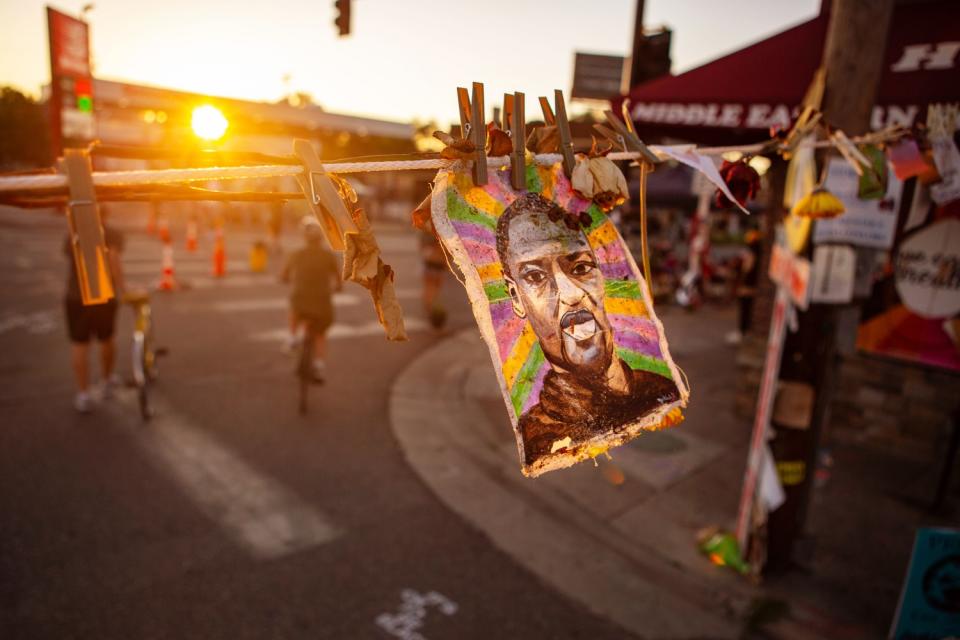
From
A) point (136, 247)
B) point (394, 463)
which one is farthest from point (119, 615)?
point (136, 247)

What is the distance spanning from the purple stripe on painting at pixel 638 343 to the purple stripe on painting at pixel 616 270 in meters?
0.17

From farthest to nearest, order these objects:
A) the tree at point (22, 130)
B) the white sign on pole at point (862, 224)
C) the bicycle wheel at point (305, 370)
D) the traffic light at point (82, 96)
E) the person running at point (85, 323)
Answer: the tree at point (22, 130), the traffic light at point (82, 96), the bicycle wheel at point (305, 370), the person running at point (85, 323), the white sign on pole at point (862, 224)

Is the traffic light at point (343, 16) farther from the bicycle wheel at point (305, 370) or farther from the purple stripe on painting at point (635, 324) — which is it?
the purple stripe on painting at point (635, 324)

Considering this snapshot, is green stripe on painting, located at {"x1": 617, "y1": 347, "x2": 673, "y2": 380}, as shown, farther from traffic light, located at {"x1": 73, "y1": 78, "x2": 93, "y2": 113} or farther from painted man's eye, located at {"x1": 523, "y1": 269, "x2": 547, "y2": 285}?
traffic light, located at {"x1": 73, "y1": 78, "x2": 93, "y2": 113}

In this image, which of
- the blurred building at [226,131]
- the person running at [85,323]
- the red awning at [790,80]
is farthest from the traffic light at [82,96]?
the red awning at [790,80]

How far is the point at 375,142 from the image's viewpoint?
175 feet

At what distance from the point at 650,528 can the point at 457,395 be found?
3515mm

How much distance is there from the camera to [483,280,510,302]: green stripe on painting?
63.3 inches

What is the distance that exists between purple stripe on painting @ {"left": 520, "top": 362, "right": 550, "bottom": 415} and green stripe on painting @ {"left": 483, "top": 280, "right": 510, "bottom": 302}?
22cm

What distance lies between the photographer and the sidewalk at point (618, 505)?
4277 millimetres

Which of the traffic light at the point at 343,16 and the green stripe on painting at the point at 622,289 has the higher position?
the traffic light at the point at 343,16

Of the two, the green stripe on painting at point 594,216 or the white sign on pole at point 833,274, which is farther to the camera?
the white sign on pole at point 833,274

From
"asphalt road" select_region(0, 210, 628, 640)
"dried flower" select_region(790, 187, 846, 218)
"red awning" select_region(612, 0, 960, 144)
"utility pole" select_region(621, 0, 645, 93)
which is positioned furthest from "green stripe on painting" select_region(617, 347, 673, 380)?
"utility pole" select_region(621, 0, 645, 93)

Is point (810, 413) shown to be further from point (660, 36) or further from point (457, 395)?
point (660, 36)
